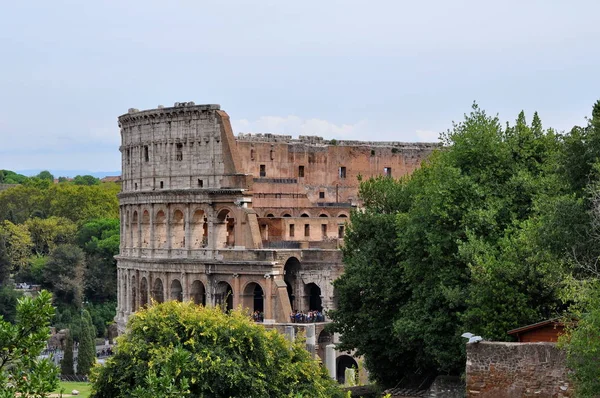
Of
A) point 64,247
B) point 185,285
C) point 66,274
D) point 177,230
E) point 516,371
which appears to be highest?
point 64,247

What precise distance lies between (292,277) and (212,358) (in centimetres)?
3749

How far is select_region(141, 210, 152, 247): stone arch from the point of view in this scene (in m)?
72.1

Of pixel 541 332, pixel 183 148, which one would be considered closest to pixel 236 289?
pixel 183 148

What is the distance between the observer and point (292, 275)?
68625mm

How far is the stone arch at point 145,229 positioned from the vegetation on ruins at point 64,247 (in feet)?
54.3

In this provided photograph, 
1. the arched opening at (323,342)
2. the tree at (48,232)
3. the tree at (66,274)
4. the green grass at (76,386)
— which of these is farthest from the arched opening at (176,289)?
the tree at (48,232)

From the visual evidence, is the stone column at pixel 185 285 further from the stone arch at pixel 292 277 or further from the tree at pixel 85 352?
the tree at pixel 85 352

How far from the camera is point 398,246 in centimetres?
4031

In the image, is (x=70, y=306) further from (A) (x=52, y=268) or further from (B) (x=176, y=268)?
(B) (x=176, y=268)

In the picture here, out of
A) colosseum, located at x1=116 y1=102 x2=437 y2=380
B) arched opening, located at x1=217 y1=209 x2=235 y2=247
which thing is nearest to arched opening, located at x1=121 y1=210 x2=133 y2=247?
colosseum, located at x1=116 y1=102 x2=437 y2=380

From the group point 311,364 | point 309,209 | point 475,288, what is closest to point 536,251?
point 475,288

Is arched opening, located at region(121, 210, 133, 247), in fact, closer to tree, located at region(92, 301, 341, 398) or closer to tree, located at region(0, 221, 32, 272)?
tree, located at region(0, 221, 32, 272)

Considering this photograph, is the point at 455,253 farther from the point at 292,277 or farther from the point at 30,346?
the point at 292,277

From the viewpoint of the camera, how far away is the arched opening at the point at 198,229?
227ft
